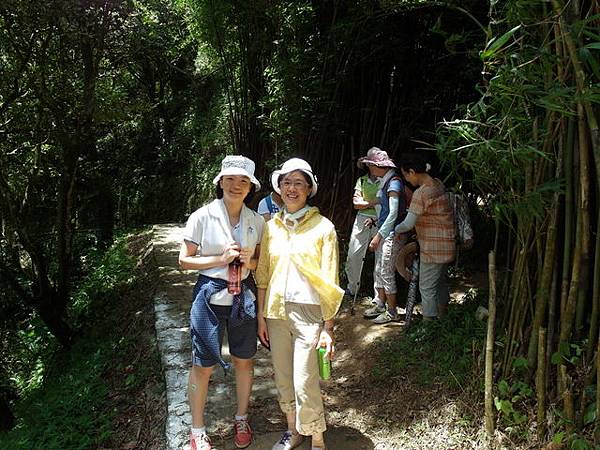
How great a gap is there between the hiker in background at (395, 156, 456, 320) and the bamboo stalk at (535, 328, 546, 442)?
137 centimetres

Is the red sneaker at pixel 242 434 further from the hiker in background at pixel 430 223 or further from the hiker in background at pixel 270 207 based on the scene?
the hiker in background at pixel 430 223

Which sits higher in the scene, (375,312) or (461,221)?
(461,221)

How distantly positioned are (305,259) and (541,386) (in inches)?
49.7

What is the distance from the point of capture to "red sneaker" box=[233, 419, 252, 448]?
112 inches

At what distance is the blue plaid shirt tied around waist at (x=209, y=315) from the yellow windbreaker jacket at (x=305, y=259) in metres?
0.14

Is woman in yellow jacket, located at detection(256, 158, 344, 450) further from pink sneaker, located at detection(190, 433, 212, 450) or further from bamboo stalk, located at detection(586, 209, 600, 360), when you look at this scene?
bamboo stalk, located at detection(586, 209, 600, 360)

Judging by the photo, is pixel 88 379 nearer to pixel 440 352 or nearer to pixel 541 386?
pixel 440 352

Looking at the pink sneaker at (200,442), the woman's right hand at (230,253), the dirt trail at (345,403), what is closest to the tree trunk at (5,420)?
the dirt trail at (345,403)

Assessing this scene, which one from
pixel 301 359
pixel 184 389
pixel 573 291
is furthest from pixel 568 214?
pixel 184 389

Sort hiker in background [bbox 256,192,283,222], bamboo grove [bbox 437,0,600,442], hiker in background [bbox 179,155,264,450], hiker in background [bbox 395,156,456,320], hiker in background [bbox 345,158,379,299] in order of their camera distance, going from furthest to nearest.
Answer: hiker in background [bbox 345,158,379,299]
hiker in background [bbox 256,192,283,222]
hiker in background [bbox 395,156,456,320]
hiker in background [bbox 179,155,264,450]
bamboo grove [bbox 437,0,600,442]

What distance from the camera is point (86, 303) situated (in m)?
7.29

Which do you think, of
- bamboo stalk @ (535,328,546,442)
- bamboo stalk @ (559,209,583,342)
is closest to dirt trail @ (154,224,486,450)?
bamboo stalk @ (535,328,546,442)

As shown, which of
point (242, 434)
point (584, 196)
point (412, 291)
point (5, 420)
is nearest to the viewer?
point (584, 196)

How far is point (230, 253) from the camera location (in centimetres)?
252
